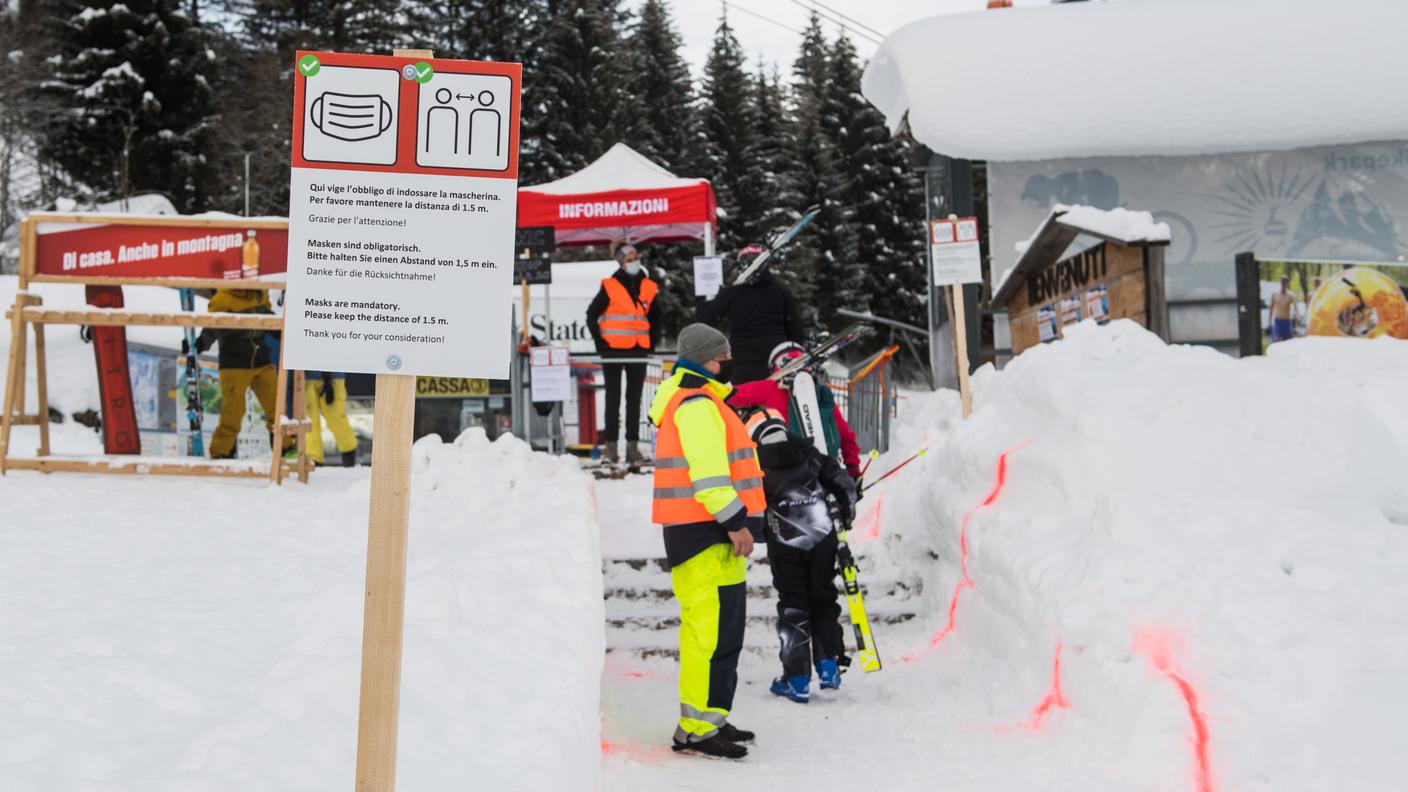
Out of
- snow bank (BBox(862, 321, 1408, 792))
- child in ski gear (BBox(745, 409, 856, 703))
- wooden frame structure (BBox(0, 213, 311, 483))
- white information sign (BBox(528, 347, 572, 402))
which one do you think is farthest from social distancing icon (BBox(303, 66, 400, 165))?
white information sign (BBox(528, 347, 572, 402))

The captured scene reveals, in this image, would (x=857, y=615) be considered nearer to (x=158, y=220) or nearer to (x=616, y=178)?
(x=158, y=220)

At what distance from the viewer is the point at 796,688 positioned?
5641 millimetres

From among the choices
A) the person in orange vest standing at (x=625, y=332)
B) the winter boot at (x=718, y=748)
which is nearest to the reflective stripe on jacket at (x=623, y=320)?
the person in orange vest standing at (x=625, y=332)

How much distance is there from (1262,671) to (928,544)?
3062mm

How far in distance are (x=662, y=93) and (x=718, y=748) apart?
1431 inches

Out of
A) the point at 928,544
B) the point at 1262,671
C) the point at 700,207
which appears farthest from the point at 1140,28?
the point at 1262,671

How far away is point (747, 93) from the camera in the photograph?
39.8 meters

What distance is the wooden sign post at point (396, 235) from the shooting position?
2.58 m

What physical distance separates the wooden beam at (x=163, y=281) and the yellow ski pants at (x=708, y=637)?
4010 mm

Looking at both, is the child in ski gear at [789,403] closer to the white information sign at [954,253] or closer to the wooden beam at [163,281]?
the white information sign at [954,253]

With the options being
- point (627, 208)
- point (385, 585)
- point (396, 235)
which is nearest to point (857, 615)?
point (385, 585)

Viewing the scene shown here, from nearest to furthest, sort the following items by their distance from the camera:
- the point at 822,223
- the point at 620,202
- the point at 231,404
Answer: the point at 231,404 → the point at 620,202 → the point at 822,223

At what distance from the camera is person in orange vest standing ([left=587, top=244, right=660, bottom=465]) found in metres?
9.91

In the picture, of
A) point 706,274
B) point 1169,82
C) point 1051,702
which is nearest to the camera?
point 1051,702
